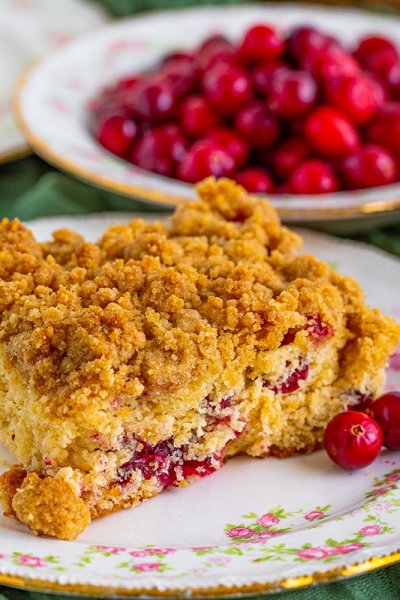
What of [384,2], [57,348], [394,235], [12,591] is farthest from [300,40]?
[12,591]

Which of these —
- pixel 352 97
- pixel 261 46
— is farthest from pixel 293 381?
pixel 261 46

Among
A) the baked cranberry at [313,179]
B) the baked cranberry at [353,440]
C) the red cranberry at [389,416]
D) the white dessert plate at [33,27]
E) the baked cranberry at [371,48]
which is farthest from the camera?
the white dessert plate at [33,27]

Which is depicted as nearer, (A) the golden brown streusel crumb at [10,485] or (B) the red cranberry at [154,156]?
(A) the golden brown streusel crumb at [10,485]

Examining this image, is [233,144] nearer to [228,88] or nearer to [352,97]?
[228,88]

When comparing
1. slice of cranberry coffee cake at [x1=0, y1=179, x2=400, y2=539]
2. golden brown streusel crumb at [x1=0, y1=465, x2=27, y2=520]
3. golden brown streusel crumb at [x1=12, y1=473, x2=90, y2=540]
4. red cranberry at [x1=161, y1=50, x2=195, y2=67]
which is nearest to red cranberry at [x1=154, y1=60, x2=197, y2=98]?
red cranberry at [x1=161, y1=50, x2=195, y2=67]

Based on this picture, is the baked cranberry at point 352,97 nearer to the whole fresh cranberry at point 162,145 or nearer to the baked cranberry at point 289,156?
the baked cranberry at point 289,156

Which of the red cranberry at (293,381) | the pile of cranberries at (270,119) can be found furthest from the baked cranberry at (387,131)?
the red cranberry at (293,381)
